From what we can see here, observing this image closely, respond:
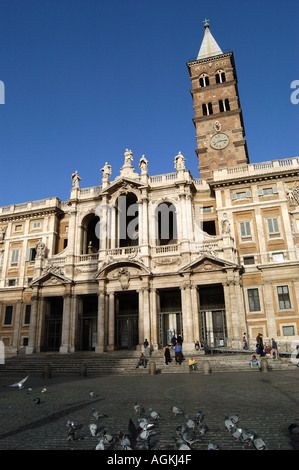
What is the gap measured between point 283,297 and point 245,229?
706cm

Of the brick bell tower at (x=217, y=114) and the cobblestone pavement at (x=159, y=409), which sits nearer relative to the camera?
the cobblestone pavement at (x=159, y=409)

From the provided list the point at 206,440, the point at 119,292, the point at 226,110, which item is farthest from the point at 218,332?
the point at 226,110

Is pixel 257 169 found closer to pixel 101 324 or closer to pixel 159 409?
pixel 101 324

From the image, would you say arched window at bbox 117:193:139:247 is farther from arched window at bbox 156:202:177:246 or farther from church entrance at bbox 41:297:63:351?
church entrance at bbox 41:297:63:351

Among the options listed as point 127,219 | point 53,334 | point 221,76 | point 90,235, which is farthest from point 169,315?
point 221,76

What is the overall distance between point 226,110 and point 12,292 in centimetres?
3499

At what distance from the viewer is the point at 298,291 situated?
1161 inches

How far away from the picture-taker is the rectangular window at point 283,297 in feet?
97.7

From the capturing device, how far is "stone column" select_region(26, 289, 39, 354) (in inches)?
1300

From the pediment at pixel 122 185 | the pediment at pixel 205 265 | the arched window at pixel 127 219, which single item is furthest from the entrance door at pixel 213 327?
the pediment at pixel 122 185

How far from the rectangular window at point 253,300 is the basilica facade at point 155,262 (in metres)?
0.09

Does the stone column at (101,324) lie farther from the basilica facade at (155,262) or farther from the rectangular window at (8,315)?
the rectangular window at (8,315)

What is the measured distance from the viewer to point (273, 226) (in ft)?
106
